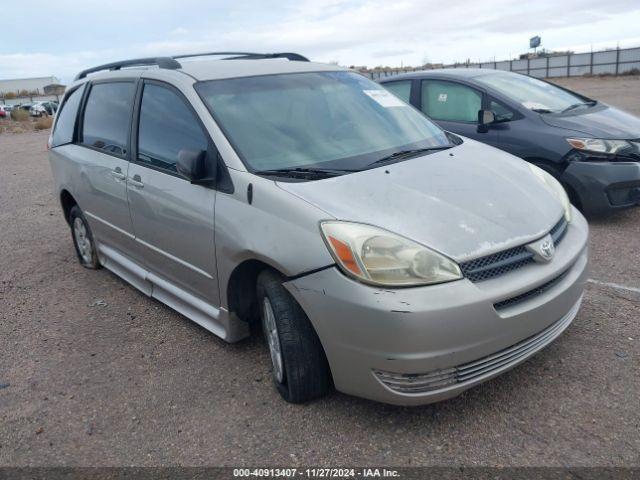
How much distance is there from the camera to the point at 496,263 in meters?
2.67

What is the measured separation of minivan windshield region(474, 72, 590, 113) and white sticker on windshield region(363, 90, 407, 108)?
7.96 ft

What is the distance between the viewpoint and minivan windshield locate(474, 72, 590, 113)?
6.18 metres

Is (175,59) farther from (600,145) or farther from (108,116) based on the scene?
(600,145)

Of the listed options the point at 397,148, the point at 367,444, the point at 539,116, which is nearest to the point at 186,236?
the point at 397,148

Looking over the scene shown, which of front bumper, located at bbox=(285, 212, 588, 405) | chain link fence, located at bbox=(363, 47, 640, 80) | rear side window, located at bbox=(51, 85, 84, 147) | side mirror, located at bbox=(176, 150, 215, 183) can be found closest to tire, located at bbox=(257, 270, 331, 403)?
front bumper, located at bbox=(285, 212, 588, 405)

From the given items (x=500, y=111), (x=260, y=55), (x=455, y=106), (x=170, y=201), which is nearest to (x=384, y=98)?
(x=260, y=55)

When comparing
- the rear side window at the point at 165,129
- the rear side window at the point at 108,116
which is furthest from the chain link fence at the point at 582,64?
the rear side window at the point at 165,129

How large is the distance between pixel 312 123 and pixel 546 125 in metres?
3.16

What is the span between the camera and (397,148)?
3.62 meters

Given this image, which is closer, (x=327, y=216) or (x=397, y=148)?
(x=327, y=216)

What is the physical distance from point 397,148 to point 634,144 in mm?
3057

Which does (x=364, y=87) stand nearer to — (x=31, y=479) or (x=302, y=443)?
(x=302, y=443)

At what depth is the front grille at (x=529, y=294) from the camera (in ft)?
8.59

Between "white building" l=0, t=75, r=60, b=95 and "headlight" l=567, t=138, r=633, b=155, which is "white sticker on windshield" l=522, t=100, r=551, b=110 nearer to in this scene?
"headlight" l=567, t=138, r=633, b=155
